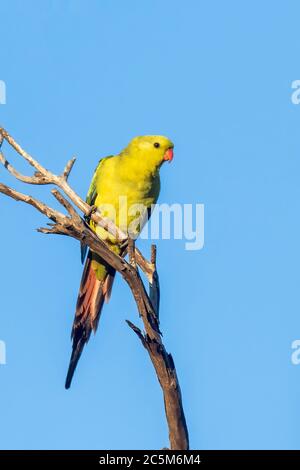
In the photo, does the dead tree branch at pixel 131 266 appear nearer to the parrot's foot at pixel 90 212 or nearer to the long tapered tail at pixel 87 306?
the parrot's foot at pixel 90 212

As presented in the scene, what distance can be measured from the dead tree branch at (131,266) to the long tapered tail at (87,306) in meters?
0.75

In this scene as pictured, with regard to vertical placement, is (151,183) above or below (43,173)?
above

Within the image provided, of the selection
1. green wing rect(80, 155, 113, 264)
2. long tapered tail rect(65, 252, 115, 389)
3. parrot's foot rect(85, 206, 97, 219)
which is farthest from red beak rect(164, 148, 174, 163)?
long tapered tail rect(65, 252, 115, 389)

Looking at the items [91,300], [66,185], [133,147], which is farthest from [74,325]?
[133,147]

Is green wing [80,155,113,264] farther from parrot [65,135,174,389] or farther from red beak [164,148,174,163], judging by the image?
red beak [164,148,174,163]

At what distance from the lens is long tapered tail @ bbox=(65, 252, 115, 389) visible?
7.30 metres

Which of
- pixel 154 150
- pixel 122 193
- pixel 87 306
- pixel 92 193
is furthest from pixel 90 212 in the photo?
pixel 154 150

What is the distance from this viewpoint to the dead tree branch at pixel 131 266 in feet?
19.3

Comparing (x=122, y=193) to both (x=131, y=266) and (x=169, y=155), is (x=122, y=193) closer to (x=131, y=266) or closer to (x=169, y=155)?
(x=169, y=155)

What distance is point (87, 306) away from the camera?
25.3 ft
